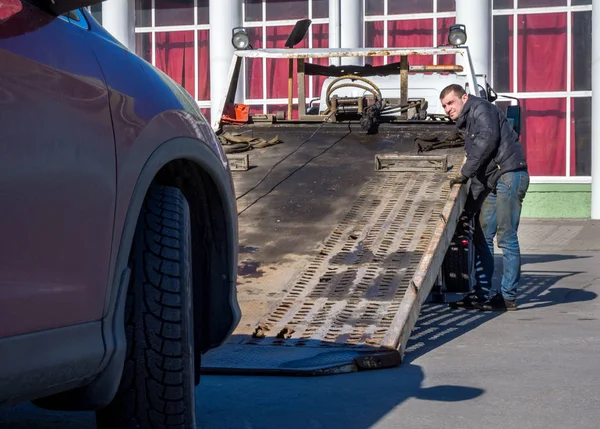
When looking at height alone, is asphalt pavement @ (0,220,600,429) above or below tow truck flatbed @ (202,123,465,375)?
below

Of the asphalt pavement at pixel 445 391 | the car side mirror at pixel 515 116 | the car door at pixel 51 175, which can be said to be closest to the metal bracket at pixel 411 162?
the asphalt pavement at pixel 445 391

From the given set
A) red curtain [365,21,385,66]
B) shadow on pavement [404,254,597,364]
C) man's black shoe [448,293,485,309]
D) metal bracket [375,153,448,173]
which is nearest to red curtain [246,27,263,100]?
red curtain [365,21,385,66]

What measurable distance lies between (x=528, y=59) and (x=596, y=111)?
1890mm

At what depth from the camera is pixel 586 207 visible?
20500 millimetres

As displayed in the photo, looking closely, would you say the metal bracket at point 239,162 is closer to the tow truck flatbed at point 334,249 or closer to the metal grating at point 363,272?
the tow truck flatbed at point 334,249

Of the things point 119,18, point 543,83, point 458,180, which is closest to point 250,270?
point 458,180

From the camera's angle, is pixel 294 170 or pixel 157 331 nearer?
pixel 157 331

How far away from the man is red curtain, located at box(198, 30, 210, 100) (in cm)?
1386

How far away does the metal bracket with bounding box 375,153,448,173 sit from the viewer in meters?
9.34

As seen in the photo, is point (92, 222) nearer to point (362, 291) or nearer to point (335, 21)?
point (362, 291)

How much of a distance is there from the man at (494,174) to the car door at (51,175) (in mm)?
5782

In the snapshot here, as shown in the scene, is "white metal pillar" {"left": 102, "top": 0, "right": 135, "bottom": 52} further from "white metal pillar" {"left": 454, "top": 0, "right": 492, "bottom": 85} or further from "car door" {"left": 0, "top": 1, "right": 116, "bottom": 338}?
"car door" {"left": 0, "top": 1, "right": 116, "bottom": 338}

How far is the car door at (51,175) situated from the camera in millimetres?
2842

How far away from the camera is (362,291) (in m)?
6.98
